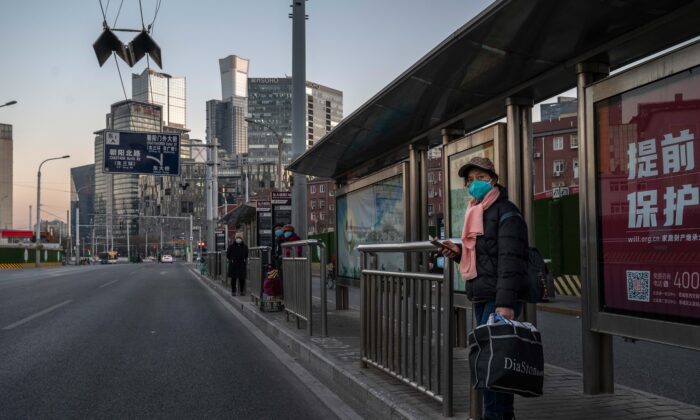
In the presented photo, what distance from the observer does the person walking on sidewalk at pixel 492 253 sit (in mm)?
3750

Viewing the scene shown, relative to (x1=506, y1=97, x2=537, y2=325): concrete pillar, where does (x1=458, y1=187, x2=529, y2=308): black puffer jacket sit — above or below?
below

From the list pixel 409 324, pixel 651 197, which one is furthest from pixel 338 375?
pixel 651 197

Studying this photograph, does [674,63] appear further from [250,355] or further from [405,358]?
[250,355]

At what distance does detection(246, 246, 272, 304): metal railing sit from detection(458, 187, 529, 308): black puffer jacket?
912 cm

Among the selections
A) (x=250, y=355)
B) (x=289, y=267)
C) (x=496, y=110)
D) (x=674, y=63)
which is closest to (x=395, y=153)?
(x=289, y=267)

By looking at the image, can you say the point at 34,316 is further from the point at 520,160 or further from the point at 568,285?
the point at 568,285

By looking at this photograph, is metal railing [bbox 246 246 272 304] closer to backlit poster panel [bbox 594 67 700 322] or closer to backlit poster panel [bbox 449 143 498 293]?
backlit poster panel [bbox 449 143 498 293]

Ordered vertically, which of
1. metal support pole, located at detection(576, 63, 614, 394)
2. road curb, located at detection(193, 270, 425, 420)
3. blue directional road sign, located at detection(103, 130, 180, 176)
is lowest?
road curb, located at detection(193, 270, 425, 420)

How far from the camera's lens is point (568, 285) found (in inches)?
709

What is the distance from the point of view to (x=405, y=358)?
5.06m

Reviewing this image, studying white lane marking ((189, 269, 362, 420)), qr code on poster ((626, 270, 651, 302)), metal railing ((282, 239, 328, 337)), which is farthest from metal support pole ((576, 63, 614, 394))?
metal railing ((282, 239, 328, 337))

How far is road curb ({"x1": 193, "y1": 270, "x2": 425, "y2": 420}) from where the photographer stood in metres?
4.69

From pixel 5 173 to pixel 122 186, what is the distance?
164 ft

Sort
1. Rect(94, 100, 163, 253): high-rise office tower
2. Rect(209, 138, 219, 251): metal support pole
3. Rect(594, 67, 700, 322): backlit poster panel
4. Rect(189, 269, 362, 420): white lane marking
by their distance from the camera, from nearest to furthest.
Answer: Rect(594, 67, 700, 322): backlit poster panel
Rect(189, 269, 362, 420): white lane marking
Rect(209, 138, 219, 251): metal support pole
Rect(94, 100, 163, 253): high-rise office tower
